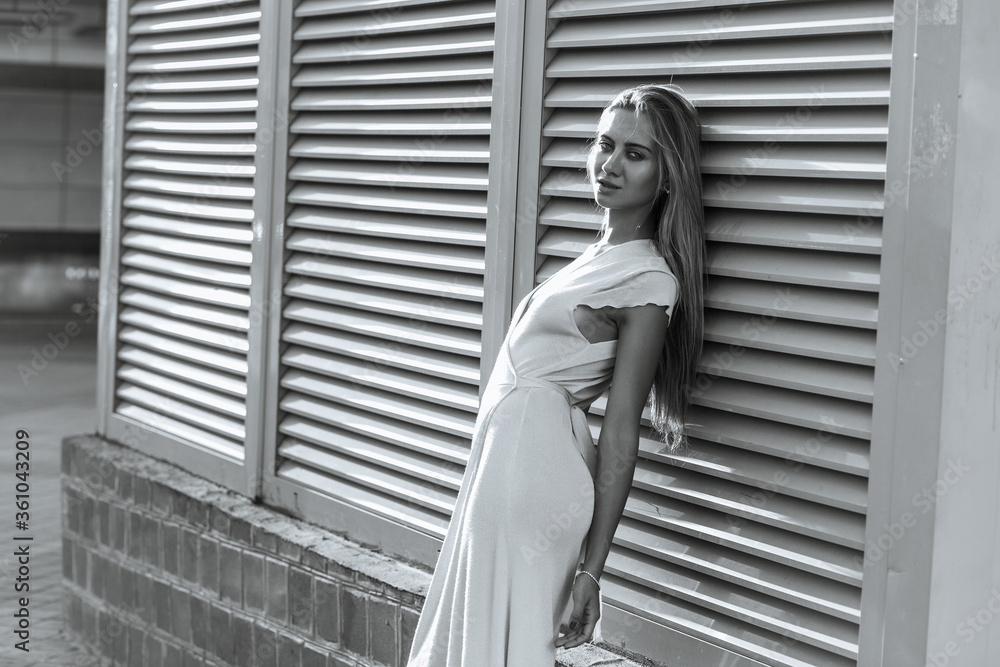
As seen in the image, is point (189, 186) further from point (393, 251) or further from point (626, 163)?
point (626, 163)

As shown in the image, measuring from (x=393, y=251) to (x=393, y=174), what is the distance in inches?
10.6

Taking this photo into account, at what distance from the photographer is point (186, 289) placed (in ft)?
18.1

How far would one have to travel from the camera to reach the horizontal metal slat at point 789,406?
9.10 ft

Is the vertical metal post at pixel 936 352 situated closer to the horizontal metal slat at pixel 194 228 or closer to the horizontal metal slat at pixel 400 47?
the horizontal metal slat at pixel 400 47

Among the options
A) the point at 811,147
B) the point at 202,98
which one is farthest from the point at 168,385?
the point at 811,147

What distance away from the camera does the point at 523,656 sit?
2.82 metres

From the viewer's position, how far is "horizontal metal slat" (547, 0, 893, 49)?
2.78m

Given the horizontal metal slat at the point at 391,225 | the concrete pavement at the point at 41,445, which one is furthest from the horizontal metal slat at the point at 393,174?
the concrete pavement at the point at 41,445

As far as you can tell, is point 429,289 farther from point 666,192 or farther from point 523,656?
point 523,656

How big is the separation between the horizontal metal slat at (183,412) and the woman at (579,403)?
2.33 m

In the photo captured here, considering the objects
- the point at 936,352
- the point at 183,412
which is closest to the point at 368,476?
the point at 183,412

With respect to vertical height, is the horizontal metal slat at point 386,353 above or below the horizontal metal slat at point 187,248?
below

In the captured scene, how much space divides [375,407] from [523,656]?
1.73m

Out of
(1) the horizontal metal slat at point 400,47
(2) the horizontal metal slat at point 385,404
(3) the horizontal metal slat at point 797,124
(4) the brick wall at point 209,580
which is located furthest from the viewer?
(4) the brick wall at point 209,580
